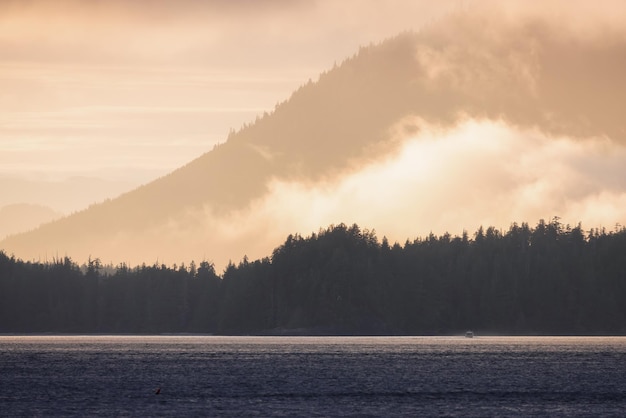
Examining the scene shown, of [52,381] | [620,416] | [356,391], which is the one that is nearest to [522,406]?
[620,416]

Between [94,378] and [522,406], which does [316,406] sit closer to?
[522,406]

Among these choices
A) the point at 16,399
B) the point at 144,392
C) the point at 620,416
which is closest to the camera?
the point at 620,416

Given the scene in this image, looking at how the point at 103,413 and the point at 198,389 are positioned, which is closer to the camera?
the point at 103,413

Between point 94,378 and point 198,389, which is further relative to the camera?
point 94,378

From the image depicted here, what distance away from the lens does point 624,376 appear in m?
196

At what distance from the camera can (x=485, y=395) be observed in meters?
158

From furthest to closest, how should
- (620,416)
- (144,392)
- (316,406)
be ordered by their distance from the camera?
(144,392), (316,406), (620,416)

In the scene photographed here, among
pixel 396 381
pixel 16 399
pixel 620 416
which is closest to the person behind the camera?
pixel 620 416

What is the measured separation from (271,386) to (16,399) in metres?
35.7

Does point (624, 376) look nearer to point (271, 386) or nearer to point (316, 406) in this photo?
point (271, 386)

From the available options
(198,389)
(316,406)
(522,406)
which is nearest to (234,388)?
(198,389)

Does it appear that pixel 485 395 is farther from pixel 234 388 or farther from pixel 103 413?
pixel 103 413

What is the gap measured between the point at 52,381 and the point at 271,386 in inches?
1389

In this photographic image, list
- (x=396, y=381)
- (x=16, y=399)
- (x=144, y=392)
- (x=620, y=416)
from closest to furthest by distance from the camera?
(x=620, y=416) < (x=16, y=399) < (x=144, y=392) < (x=396, y=381)
